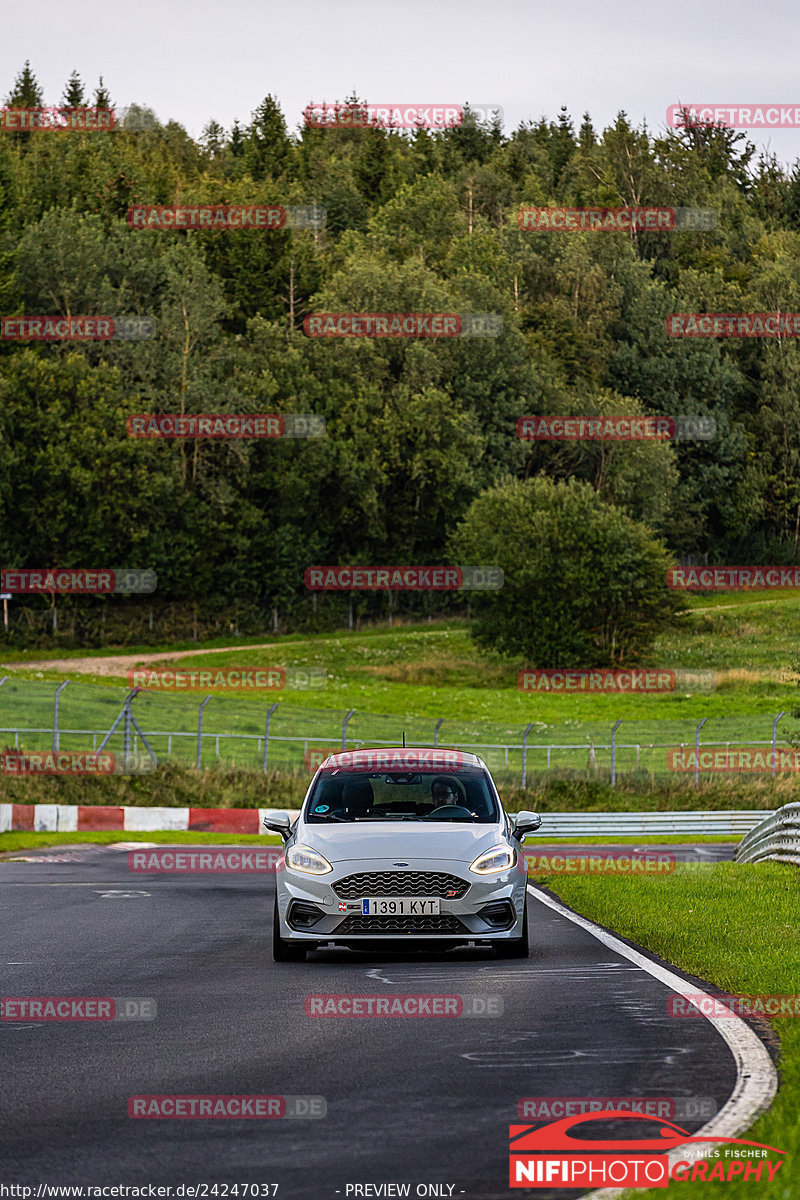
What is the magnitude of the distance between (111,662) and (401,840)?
190 ft

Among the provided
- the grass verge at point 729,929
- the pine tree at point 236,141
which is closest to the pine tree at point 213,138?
the pine tree at point 236,141

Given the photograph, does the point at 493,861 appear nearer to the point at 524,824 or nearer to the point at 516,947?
the point at 516,947

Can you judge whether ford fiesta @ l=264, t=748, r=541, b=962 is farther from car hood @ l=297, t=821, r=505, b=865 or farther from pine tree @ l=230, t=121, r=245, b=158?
pine tree @ l=230, t=121, r=245, b=158

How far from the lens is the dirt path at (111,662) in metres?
63.4

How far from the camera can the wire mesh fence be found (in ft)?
115

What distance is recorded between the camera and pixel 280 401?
3290 inches

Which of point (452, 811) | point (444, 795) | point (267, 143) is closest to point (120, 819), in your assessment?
point (444, 795)

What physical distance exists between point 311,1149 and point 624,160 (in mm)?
122566

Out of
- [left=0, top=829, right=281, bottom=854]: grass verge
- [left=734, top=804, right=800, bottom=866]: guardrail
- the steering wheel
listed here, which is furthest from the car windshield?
[left=0, top=829, right=281, bottom=854]: grass verge

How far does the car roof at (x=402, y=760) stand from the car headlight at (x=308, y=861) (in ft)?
4.47

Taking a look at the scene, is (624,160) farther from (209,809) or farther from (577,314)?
(209,809)

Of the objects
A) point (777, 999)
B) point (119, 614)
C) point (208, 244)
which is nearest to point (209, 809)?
point (777, 999)

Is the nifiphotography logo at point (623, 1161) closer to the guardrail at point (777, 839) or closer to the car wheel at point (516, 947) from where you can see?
the car wheel at point (516, 947)

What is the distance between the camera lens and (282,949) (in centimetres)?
1141
